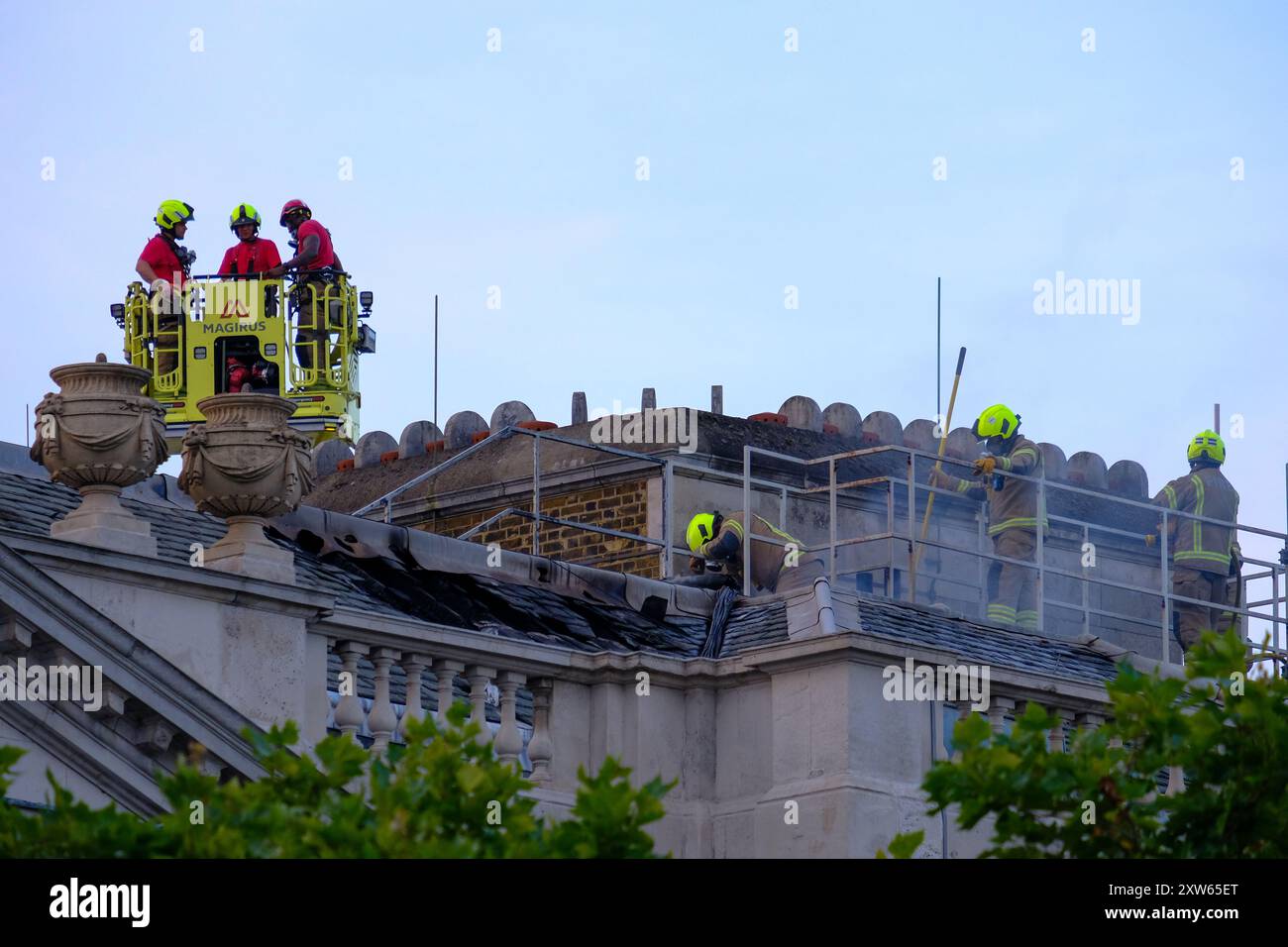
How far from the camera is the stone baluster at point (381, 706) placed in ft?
55.9

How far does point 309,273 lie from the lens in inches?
1337

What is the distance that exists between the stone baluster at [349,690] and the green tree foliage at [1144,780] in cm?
638

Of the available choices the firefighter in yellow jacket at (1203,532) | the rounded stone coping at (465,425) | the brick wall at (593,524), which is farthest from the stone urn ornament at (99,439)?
the rounded stone coping at (465,425)

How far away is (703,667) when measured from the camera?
18875 millimetres

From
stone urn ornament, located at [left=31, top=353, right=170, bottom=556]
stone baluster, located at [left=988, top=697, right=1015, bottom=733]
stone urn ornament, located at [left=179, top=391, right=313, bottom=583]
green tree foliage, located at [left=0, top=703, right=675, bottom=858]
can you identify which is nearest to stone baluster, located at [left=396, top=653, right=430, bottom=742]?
stone urn ornament, located at [left=179, top=391, right=313, bottom=583]

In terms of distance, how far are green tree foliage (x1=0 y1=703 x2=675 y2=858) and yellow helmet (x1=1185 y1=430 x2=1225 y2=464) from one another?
19105 millimetres

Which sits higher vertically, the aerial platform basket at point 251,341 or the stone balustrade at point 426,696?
the aerial platform basket at point 251,341

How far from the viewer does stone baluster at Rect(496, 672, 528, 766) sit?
57.9 ft

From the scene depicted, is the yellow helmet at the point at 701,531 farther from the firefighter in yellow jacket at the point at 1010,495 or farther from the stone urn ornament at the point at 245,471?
the stone urn ornament at the point at 245,471

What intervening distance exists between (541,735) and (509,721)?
0.51m

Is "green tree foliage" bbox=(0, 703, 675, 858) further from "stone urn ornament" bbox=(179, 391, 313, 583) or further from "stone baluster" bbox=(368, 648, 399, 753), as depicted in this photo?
"stone urn ornament" bbox=(179, 391, 313, 583)

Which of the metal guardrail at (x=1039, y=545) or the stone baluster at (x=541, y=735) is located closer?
the stone baluster at (x=541, y=735)

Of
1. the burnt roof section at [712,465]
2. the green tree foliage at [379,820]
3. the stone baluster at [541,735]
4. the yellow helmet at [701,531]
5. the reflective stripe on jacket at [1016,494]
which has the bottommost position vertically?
the green tree foliage at [379,820]
